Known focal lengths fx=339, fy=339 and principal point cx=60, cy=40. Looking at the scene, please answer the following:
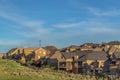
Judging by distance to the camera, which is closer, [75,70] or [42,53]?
[75,70]

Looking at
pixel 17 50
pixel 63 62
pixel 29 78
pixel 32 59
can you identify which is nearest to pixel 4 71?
pixel 29 78

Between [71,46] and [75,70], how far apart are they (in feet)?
148

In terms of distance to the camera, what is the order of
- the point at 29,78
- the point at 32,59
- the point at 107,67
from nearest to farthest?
the point at 29,78 → the point at 107,67 → the point at 32,59

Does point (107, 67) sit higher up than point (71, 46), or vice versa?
point (71, 46)

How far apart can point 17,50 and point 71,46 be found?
21572 mm

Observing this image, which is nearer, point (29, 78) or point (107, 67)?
point (29, 78)

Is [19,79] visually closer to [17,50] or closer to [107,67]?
[107,67]

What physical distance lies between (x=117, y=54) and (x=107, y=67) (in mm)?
5198

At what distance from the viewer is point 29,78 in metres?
31.8

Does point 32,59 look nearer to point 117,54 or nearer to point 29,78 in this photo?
point 117,54

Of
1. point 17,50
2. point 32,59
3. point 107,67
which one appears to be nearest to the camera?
point 107,67

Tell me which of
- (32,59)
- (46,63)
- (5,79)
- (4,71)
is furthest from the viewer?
(32,59)

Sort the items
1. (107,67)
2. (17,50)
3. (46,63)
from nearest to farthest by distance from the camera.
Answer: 1. (107,67)
2. (46,63)
3. (17,50)

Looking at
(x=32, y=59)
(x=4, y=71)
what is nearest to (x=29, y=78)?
(x=4, y=71)
